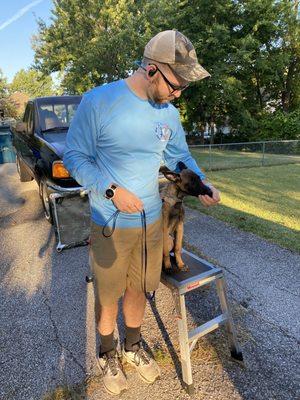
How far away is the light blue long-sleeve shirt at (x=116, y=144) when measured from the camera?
1.85m

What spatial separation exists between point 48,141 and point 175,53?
4196 mm

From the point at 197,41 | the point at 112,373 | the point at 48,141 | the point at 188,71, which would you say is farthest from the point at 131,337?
the point at 197,41

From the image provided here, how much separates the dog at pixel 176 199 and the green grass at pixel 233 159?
9.62 metres

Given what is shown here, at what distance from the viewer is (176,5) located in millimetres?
19547

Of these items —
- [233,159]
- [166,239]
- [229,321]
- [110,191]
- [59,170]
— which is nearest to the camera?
[110,191]

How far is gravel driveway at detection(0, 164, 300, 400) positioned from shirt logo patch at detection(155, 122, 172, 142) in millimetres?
1734

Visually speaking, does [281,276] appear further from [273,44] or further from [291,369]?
[273,44]

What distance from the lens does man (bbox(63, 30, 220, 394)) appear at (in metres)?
1.82

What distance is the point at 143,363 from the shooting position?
2484 mm

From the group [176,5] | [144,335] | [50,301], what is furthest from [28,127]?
[176,5]

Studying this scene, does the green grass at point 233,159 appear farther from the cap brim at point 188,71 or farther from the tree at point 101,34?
the cap brim at point 188,71

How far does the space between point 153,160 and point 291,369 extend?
189 centimetres

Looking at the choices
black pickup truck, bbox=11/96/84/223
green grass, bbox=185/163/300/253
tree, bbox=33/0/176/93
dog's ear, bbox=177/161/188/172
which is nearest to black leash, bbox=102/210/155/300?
dog's ear, bbox=177/161/188/172

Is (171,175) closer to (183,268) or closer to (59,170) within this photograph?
(183,268)
